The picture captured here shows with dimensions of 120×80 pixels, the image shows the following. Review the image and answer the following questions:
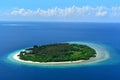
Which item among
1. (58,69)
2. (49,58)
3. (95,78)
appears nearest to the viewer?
(95,78)

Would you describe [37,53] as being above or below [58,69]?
above

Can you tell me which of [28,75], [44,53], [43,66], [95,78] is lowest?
[95,78]

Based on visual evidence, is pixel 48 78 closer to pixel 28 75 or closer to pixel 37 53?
pixel 28 75

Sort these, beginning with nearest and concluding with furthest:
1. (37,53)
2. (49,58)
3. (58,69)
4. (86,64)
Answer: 1. (58,69)
2. (86,64)
3. (49,58)
4. (37,53)

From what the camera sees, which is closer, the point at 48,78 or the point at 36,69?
the point at 48,78

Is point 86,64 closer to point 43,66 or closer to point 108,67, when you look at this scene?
point 108,67

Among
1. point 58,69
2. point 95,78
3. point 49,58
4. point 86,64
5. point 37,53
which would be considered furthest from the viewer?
point 37,53

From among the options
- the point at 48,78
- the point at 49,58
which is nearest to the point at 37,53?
the point at 49,58

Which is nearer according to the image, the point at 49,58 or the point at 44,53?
the point at 49,58

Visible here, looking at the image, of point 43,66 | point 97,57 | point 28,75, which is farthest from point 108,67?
point 28,75
